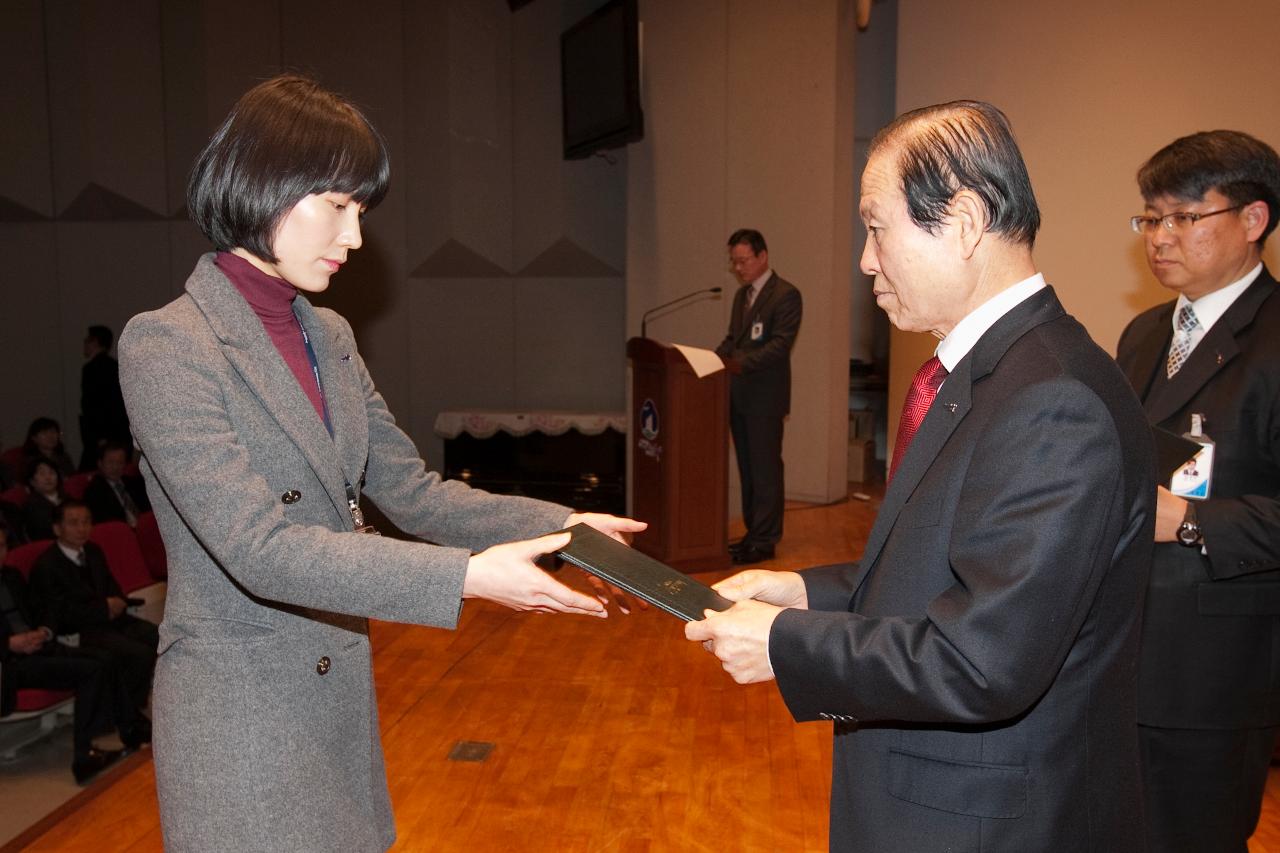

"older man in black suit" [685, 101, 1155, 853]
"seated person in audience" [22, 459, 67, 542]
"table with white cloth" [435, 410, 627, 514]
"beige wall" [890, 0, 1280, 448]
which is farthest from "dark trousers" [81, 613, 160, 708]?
"beige wall" [890, 0, 1280, 448]

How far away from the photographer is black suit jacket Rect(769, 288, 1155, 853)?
1111mm

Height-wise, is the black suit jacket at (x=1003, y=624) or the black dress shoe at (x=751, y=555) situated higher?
the black suit jacket at (x=1003, y=624)

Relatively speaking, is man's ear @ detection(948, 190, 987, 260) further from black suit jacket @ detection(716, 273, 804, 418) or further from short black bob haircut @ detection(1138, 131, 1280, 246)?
black suit jacket @ detection(716, 273, 804, 418)

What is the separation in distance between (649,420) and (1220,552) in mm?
3849

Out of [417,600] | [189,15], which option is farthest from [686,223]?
[417,600]

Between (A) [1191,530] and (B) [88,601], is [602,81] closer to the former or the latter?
(B) [88,601]

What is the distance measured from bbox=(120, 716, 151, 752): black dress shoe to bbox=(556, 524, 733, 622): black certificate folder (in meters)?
3.46

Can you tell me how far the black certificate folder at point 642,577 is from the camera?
139cm

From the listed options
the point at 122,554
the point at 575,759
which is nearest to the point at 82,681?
the point at 122,554

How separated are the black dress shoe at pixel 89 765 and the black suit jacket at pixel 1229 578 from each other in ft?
12.4

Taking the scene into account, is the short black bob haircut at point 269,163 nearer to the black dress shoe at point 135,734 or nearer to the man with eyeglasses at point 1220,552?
the man with eyeglasses at point 1220,552

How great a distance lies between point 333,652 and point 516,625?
3.48 metres

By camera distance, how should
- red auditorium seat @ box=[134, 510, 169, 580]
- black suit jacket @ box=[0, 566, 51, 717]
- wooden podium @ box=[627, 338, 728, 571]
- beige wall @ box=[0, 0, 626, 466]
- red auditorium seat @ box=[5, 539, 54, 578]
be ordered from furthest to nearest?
beige wall @ box=[0, 0, 626, 466] < wooden podium @ box=[627, 338, 728, 571] < red auditorium seat @ box=[134, 510, 169, 580] < red auditorium seat @ box=[5, 539, 54, 578] < black suit jacket @ box=[0, 566, 51, 717]

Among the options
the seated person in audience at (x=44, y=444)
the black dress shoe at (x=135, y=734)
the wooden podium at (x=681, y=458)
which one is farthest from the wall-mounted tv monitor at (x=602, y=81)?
the black dress shoe at (x=135, y=734)
